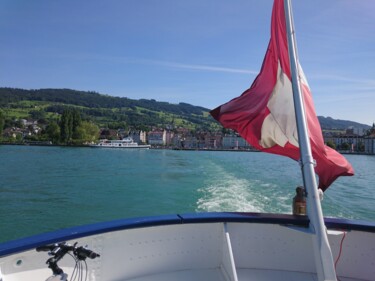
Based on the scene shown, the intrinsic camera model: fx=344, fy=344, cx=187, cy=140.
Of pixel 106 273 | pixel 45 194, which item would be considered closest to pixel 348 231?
pixel 106 273

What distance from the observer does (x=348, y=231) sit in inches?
128

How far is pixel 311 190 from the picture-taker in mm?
2600

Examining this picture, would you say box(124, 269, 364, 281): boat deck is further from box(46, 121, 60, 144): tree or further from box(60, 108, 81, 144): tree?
box(46, 121, 60, 144): tree

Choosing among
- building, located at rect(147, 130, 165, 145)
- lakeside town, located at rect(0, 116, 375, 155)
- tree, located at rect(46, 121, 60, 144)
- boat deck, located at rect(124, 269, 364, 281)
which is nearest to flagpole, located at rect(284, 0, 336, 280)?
boat deck, located at rect(124, 269, 364, 281)

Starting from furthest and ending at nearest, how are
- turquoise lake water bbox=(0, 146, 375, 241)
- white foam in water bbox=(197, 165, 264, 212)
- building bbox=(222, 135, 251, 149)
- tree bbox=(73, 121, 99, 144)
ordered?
building bbox=(222, 135, 251, 149) → tree bbox=(73, 121, 99, 144) → white foam in water bbox=(197, 165, 264, 212) → turquoise lake water bbox=(0, 146, 375, 241)

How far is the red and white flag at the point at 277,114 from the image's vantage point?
321 centimetres

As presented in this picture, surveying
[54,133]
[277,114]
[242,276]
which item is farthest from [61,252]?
[54,133]

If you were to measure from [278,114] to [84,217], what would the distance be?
428 inches

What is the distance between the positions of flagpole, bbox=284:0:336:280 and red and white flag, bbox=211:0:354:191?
0.46 m

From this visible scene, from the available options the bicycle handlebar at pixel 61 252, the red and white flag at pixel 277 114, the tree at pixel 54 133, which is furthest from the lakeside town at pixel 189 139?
the bicycle handlebar at pixel 61 252

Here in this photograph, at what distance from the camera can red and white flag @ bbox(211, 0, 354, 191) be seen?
3.21m

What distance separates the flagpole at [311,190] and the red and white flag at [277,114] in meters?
0.46

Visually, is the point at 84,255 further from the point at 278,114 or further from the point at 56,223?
the point at 56,223

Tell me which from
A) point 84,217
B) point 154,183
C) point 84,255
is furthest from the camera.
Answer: point 154,183
